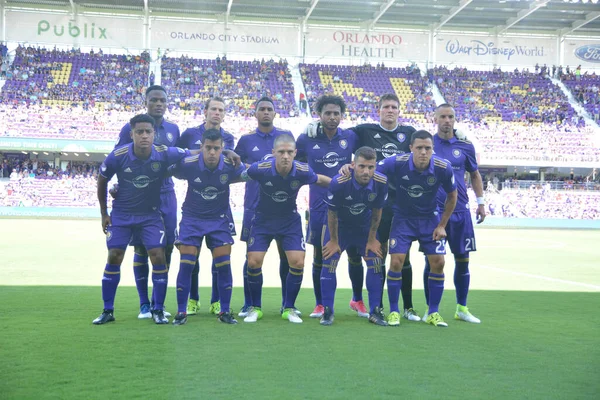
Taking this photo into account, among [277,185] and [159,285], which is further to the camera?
[277,185]

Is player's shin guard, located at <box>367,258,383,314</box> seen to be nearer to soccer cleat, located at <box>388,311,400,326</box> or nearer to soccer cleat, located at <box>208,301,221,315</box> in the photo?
soccer cleat, located at <box>388,311,400,326</box>

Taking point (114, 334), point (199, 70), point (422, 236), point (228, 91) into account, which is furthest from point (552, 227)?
point (114, 334)

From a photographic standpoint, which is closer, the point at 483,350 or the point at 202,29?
the point at 483,350

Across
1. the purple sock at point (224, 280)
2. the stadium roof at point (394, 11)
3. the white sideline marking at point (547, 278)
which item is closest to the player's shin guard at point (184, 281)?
the purple sock at point (224, 280)

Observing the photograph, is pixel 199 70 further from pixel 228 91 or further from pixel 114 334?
pixel 114 334

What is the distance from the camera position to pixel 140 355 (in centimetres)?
502

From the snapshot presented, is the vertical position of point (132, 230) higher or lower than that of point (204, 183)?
lower

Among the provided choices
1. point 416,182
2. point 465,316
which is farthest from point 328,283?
point 465,316

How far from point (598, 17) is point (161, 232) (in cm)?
4332

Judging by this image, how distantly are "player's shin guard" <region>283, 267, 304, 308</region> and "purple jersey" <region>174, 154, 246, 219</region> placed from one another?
1.02 m

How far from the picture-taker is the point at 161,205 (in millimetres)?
7367

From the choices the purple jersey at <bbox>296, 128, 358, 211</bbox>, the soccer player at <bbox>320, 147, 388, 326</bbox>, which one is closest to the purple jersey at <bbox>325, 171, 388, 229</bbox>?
the soccer player at <bbox>320, 147, 388, 326</bbox>

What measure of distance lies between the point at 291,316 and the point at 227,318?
67cm

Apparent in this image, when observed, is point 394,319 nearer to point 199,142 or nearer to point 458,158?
point 458,158
